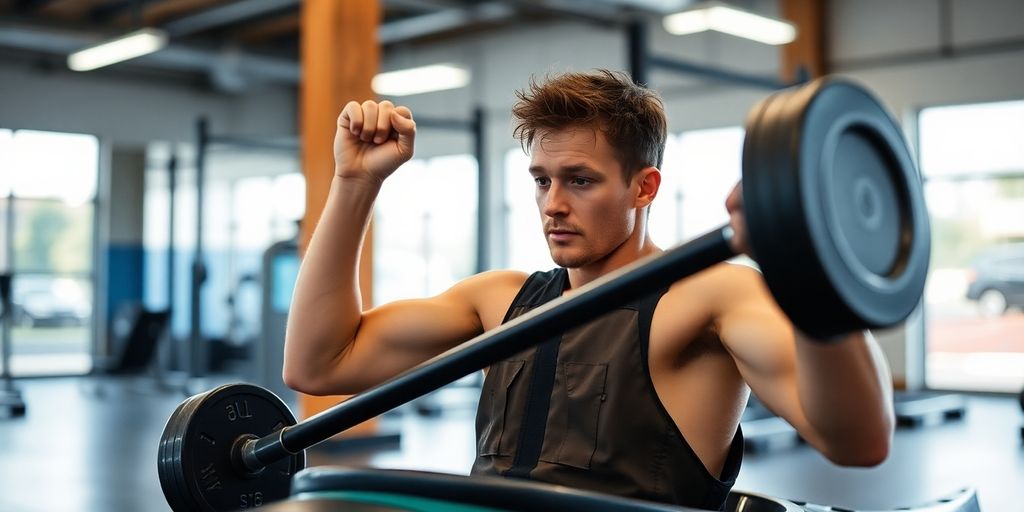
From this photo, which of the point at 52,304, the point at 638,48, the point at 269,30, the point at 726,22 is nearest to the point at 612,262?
the point at 638,48

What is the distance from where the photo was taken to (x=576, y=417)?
56.0 inches

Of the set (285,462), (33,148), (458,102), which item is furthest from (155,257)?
(285,462)

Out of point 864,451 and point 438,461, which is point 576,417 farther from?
point 438,461

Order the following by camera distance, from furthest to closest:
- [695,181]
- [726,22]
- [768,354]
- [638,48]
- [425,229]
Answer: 1. [425,229]
2. [695,181]
3. [726,22]
4. [638,48]
5. [768,354]

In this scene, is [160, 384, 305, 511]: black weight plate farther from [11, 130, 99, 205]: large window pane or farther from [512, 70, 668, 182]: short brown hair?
[11, 130, 99, 205]: large window pane

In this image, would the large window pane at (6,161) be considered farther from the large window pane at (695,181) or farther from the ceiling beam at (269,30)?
the large window pane at (695,181)

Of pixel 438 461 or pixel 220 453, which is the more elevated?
pixel 220 453

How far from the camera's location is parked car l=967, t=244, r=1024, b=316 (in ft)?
26.5

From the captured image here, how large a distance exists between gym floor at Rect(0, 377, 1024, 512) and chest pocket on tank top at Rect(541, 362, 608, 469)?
9.49ft

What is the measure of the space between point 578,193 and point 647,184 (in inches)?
5.0

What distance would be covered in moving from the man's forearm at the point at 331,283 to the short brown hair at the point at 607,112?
256mm

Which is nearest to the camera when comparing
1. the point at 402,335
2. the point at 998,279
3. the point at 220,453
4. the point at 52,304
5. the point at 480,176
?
the point at 220,453

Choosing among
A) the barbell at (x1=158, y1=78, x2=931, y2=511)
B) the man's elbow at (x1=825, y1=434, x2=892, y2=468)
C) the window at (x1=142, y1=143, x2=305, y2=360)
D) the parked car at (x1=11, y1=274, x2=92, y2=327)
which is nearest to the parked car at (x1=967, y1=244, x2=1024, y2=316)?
the window at (x1=142, y1=143, x2=305, y2=360)

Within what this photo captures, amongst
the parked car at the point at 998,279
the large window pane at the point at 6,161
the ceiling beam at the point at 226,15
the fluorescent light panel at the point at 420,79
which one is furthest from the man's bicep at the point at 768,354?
the large window pane at the point at 6,161
